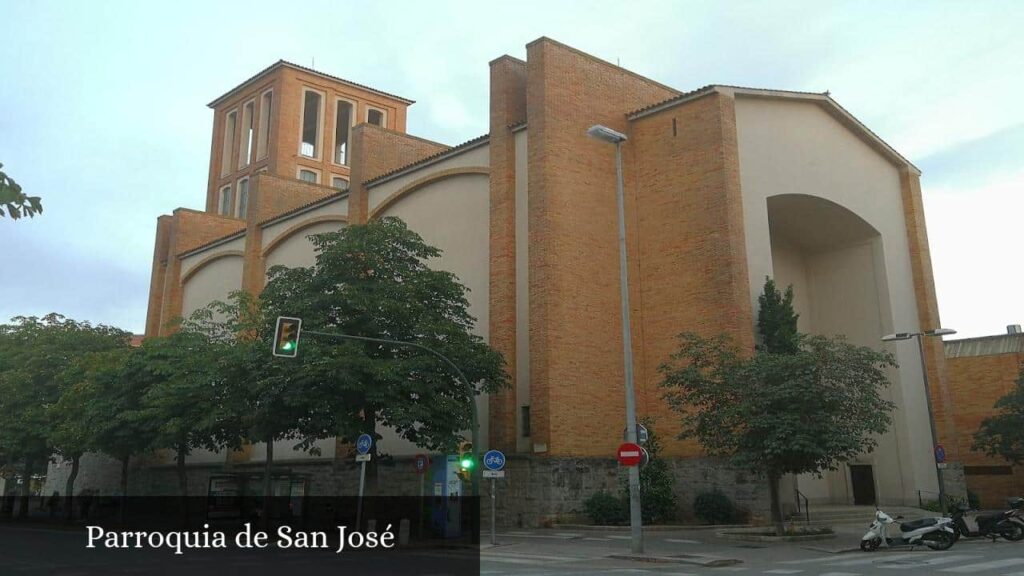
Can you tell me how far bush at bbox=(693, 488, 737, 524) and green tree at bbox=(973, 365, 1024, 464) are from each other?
14.0 metres

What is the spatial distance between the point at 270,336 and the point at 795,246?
22135 mm

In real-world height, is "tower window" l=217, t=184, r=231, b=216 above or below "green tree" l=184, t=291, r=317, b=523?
above

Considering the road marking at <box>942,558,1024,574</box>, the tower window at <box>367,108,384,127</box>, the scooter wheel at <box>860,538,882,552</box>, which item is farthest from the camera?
the tower window at <box>367,108,384,127</box>

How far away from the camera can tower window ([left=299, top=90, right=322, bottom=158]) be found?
5381cm

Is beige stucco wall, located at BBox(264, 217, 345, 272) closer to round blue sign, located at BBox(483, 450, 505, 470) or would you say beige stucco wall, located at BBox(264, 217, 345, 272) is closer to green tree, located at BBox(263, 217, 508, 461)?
green tree, located at BBox(263, 217, 508, 461)

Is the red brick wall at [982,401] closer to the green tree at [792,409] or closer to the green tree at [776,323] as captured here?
the green tree at [776,323]

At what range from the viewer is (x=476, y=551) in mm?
18828

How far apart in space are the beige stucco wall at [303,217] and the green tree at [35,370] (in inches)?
341

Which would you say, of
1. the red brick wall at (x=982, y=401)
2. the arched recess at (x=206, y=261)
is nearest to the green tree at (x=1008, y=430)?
the red brick wall at (x=982, y=401)

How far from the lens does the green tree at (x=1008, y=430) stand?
3041cm

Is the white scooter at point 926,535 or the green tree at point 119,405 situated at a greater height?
the green tree at point 119,405

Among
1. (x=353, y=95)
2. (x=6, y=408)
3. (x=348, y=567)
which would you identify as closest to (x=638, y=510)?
(x=348, y=567)

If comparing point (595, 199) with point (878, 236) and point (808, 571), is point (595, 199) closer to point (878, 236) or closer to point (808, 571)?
point (878, 236)

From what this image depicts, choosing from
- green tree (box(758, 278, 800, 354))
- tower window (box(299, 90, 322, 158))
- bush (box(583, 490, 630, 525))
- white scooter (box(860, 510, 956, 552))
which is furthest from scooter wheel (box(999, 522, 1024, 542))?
tower window (box(299, 90, 322, 158))
